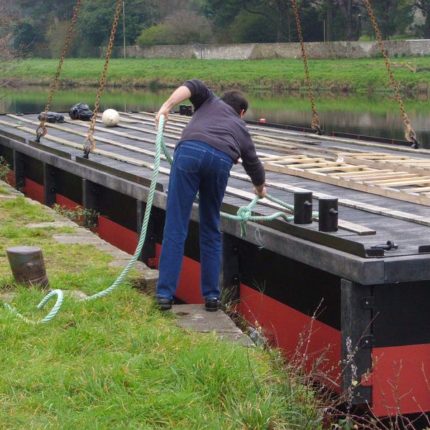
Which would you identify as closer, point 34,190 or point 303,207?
point 303,207

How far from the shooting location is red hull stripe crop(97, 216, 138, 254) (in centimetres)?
1017

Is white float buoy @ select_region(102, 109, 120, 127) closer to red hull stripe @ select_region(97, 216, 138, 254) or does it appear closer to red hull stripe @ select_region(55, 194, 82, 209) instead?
red hull stripe @ select_region(55, 194, 82, 209)

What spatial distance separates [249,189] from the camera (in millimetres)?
8930

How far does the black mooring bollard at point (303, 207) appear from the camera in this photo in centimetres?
667

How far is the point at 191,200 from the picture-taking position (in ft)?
22.0

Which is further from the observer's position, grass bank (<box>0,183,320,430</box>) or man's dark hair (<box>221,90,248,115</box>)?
man's dark hair (<box>221,90,248,115</box>)

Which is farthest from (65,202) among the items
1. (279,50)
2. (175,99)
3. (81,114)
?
(279,50)

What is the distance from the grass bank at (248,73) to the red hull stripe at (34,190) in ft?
86.5

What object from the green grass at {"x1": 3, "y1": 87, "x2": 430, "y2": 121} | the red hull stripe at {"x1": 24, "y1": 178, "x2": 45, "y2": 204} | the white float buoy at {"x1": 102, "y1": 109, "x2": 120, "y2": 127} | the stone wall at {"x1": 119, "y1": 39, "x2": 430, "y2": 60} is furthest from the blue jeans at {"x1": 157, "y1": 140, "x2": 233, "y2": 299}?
the stone wall at {"x1": 119, "y1": 39, "x2": 430, "y2": 60}

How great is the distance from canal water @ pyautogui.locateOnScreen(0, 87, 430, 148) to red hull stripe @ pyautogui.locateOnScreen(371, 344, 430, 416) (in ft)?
51.8

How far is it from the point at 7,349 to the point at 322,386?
167 cm

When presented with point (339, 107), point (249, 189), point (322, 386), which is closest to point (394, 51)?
point (339, 107)

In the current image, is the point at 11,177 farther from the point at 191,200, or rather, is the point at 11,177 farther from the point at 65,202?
the point at 191,200

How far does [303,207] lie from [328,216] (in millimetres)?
268
